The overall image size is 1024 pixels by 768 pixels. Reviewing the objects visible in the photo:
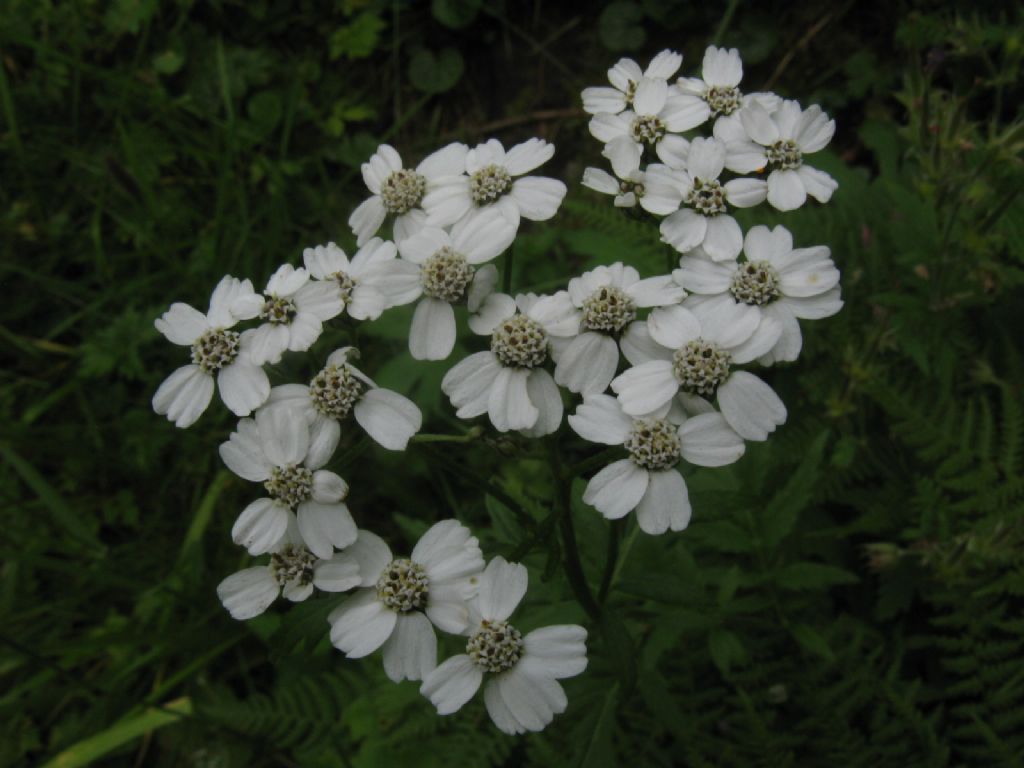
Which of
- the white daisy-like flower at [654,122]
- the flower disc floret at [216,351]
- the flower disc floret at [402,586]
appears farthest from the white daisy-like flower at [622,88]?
the flower disc floret at [402,586]

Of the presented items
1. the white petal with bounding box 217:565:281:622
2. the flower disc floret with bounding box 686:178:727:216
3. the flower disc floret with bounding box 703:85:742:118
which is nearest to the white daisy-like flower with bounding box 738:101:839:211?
the flower disc floret with bounding box 703:85:742:118

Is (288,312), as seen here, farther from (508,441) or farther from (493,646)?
(493,646)

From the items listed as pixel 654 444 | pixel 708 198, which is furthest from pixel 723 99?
pixel 654 444

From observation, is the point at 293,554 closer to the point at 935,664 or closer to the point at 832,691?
the point at 832,691

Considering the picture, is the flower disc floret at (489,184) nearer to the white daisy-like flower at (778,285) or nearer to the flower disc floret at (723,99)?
the white daisy-like flower at (778,285)

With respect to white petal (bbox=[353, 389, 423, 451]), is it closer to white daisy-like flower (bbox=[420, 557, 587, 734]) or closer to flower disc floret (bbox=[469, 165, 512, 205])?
white daisy-like flower (bbox=[420, 557, 587, 734])

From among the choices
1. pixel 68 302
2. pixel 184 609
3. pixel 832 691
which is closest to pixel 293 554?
pixel 832 691
